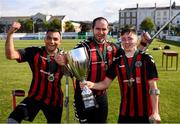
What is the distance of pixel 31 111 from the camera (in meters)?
5.49

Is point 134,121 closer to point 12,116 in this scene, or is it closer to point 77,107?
point 77,107

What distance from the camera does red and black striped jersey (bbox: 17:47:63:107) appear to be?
565cm

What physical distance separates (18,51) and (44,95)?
803mm

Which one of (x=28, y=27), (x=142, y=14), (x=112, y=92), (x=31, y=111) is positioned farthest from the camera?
(x=142, y=14)

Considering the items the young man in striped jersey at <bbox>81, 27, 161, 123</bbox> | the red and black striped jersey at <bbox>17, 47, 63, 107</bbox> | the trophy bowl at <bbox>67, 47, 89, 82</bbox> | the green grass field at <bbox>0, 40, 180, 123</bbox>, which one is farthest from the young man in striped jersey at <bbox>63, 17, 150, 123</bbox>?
the green grass field at <bbox>0, 40, 180, 123</bbox>

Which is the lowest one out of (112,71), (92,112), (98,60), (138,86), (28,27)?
(92,112)

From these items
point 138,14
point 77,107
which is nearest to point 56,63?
point 77,107

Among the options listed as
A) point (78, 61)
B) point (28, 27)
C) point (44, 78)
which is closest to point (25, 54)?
point (44, 78)

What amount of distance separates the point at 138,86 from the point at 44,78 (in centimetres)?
152

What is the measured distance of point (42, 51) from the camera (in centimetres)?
578

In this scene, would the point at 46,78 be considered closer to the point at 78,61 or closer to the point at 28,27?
the point at 78,61

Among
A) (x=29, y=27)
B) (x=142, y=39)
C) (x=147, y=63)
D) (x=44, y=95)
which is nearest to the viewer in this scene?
→ (x=147, y=63)

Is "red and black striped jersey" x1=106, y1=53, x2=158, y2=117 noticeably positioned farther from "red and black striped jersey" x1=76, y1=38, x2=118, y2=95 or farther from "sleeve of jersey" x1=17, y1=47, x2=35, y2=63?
"sleeve of jersey" x1=17, y1=47, x2=35, y2=63

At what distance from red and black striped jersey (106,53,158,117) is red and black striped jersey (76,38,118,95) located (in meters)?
0.61
